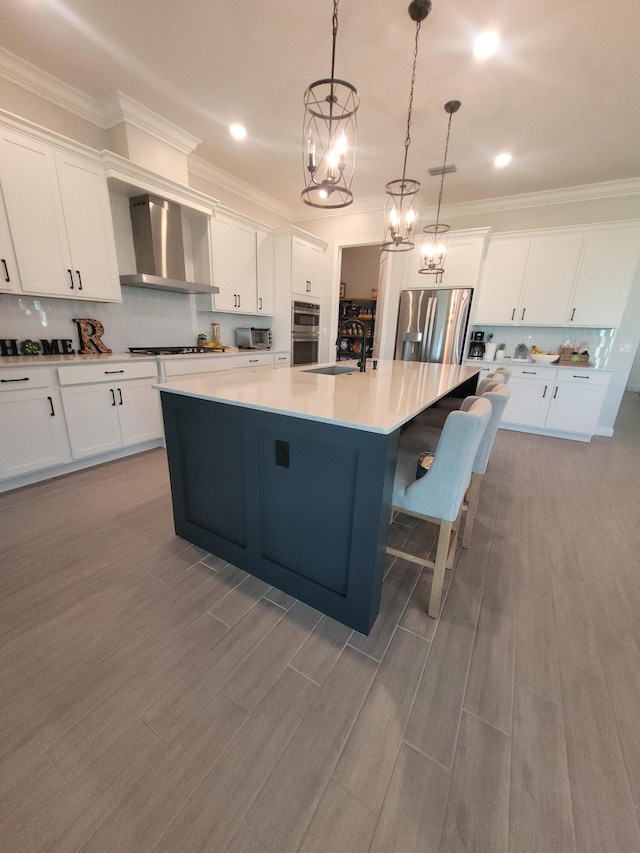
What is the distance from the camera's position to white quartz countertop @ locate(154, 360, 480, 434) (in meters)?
1.22

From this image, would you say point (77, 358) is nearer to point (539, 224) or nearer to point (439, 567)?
point (439, 567)

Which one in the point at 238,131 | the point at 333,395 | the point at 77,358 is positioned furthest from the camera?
the point at 238,131

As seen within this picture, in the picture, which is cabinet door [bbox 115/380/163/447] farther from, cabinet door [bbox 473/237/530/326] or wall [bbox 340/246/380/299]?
wall [bbox 340/246/380/299]

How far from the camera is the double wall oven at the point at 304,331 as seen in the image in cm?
487

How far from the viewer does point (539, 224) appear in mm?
4312

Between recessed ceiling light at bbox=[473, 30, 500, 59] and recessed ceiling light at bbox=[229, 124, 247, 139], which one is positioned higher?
recessed ceiling light at bbox=[229, 124, 247, 139]

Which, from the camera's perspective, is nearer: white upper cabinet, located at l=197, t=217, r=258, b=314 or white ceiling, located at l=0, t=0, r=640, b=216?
white ceiling, located at l=0, t=0, r=640, b=216

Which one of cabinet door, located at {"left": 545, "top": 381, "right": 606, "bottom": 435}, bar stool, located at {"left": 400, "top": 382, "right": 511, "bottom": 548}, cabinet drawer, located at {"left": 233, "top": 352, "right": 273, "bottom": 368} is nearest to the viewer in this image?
bar stool, located at {"left": 400, "top": 382, "right": 511, "bottom": 548}

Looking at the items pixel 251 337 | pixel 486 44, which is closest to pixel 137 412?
pixel 251 337

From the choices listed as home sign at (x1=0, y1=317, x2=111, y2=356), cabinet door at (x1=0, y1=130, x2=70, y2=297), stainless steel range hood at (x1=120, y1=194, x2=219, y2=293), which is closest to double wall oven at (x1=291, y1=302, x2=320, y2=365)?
stainless steel range hood at (x1=120, y1=194, x2=219, y2=293)

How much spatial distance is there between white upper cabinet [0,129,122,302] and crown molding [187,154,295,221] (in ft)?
4.76

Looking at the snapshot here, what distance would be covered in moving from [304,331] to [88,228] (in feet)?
9.52

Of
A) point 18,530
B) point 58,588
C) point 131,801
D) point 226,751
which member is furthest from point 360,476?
point 18,530

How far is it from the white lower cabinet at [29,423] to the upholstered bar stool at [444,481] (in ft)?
8.83
